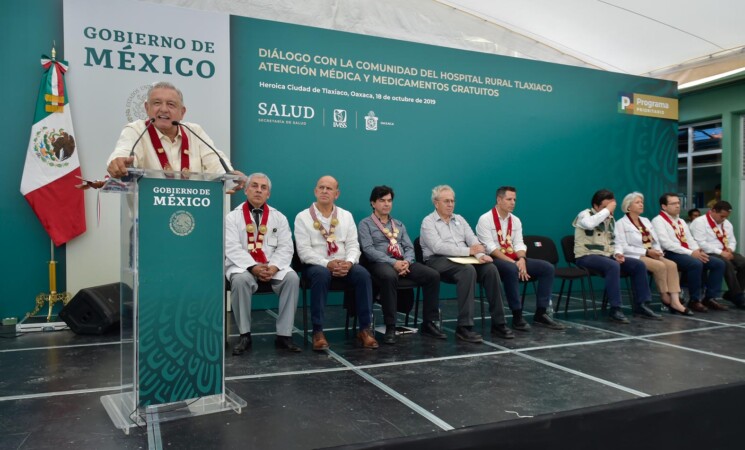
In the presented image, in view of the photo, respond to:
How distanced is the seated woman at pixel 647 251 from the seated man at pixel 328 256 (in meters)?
2.87

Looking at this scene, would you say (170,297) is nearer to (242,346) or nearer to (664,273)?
(242,346)

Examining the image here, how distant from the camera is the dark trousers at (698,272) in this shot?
5355mm

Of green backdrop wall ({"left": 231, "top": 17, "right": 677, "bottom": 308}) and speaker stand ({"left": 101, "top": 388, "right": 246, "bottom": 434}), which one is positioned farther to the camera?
green backdrop wall ({"left": 231, "top": 17, "right": 677, "bottom": 308})

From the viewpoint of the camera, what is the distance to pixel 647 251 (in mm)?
5336

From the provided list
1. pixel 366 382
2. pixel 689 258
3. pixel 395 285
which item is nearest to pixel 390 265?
pixel 395 285

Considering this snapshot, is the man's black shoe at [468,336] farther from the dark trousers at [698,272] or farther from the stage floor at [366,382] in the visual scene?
the dark trousers at [698,272]

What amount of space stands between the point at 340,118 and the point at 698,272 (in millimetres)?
4092

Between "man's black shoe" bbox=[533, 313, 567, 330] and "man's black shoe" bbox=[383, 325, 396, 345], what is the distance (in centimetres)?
151


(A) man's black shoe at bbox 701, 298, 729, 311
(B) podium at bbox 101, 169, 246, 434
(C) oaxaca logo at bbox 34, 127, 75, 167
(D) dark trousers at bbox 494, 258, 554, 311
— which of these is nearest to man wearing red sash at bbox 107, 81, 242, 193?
(B) podium at bbox 101, 169, 246, 434

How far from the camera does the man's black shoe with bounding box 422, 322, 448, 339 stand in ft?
13.3

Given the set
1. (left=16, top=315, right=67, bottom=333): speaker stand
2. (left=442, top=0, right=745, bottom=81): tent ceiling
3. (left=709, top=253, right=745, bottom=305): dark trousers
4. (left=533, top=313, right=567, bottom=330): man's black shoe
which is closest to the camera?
(left=16, top=315, right=67, bottom=333): speaker stand

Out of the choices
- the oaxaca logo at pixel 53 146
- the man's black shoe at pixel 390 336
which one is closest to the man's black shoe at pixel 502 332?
the man's black shoe at pixel 390 336

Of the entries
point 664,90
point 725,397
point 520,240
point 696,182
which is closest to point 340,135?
point 520,240

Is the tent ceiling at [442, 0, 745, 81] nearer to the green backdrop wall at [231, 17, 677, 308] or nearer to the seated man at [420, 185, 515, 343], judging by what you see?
the green backdrop wall at [231, 17, 677, 308]
